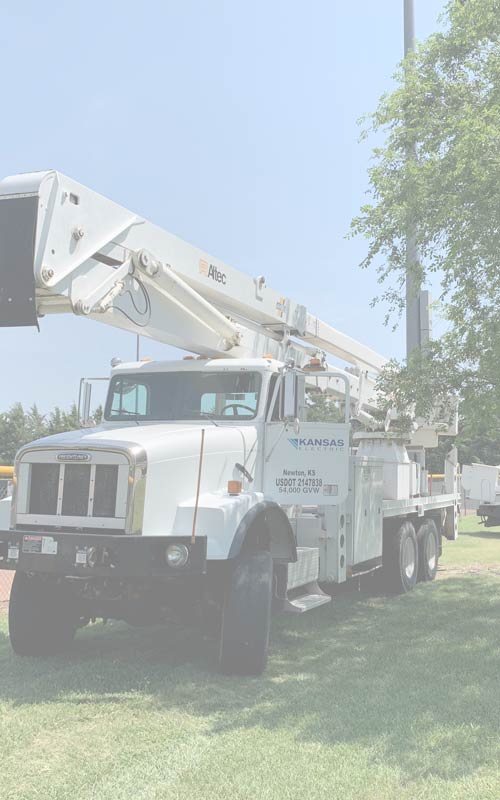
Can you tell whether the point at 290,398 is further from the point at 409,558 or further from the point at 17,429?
the point at 17,429

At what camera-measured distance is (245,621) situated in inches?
233

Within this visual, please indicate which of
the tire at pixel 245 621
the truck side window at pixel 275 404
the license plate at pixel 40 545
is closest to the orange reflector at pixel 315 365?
the truck side window at pixel 275 404

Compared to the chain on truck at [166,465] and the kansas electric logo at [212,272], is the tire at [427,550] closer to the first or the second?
the chain on truck at [166,465]

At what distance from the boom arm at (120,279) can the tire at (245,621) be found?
249 cm

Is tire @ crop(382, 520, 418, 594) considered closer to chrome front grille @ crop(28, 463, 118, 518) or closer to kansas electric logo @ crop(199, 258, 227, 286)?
kansas electric logo @ crop(199, 258, 227, 286)

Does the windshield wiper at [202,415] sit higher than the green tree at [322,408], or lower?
lower

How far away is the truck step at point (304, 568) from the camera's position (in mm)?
6914

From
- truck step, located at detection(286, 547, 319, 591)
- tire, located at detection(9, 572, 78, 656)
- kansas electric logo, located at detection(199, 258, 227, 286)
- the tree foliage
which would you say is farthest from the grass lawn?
the tree foliage

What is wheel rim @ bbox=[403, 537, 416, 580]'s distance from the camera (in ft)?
35.1

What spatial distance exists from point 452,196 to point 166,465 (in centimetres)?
410

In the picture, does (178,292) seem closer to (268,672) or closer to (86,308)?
(86,308)

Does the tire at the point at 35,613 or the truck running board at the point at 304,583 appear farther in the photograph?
the truck running board at the point at 304,583

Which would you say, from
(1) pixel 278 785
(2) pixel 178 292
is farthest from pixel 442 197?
(1) pixel 278 785

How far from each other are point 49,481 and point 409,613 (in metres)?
5.12
